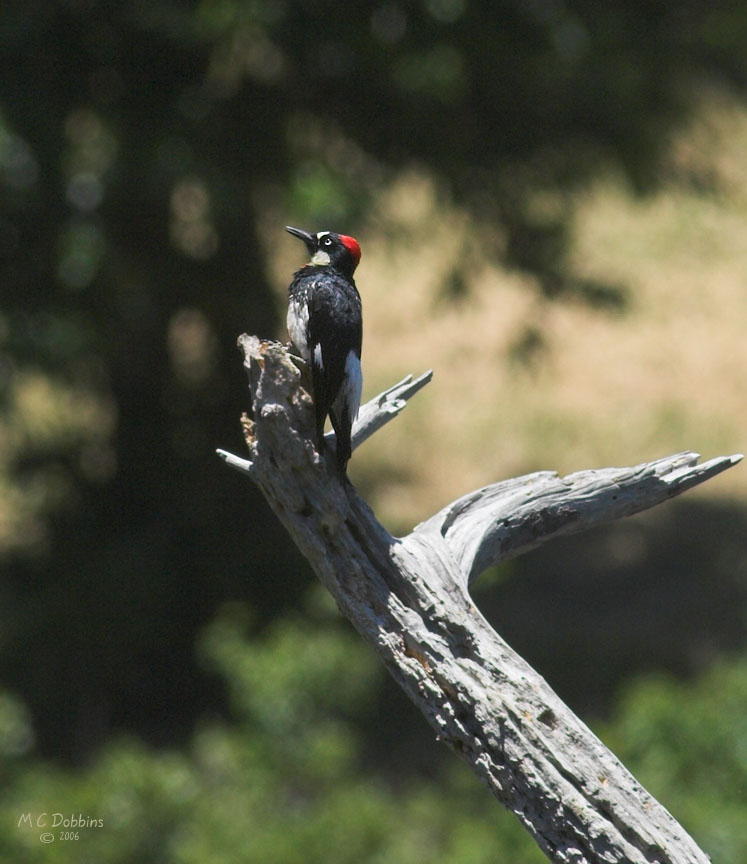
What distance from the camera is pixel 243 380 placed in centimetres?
935

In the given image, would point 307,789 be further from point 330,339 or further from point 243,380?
point 330,339

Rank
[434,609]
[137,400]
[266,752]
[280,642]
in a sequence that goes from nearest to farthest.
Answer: [434,609], [266,752], [280,642], [137,400]

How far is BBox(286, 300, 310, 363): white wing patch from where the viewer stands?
3.91 meters

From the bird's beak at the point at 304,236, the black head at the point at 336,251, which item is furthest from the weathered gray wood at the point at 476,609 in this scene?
the bird's beak at the point at 304,236

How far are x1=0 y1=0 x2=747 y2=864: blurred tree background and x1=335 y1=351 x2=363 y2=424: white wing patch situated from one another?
9.58ft

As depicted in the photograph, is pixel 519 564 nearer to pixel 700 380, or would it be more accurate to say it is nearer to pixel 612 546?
pixel 612 546

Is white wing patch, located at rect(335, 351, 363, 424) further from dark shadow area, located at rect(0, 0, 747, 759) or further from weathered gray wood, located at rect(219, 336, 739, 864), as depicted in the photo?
Answer: dark shadow area, located at rect(0, 0, 747, 759)

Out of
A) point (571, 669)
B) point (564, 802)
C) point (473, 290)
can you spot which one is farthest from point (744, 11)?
point (564, 802)

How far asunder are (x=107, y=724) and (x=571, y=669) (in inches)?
135

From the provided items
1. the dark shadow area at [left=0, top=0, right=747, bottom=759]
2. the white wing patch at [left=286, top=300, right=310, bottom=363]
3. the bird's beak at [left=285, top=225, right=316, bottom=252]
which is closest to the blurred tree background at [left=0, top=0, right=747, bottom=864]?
the dark shadow area at [left=0, top=0, right=747, bottom=759]

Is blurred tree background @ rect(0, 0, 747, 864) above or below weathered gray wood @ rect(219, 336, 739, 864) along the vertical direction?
above

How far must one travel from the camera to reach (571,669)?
979 cm

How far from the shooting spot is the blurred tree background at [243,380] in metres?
6.82

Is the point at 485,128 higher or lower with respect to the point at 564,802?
higher
